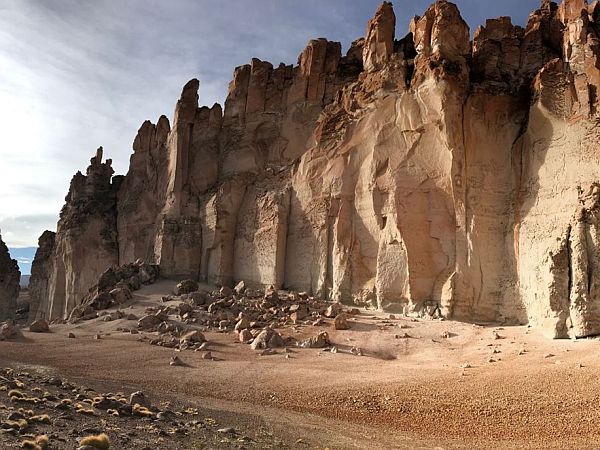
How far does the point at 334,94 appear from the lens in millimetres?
29828

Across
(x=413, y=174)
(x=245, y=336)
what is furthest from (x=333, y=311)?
(x=413, y=174)

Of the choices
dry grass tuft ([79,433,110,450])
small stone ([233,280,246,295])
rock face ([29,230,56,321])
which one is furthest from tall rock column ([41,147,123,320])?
dry grass tuft ([79,433,110,450])

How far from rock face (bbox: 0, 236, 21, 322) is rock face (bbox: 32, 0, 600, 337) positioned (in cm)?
1921

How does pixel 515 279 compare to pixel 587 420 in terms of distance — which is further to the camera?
pixel 515 279

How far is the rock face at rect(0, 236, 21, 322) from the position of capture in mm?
46031

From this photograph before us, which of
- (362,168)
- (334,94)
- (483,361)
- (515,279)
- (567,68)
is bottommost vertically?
(483,361)

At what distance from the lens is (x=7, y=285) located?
46.6m

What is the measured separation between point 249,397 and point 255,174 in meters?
19.5

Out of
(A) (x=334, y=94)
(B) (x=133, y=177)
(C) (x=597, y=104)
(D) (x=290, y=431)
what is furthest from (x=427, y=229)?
(B) (x=133, y=177)

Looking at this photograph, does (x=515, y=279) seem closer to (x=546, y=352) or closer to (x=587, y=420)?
(x=546, y=352)

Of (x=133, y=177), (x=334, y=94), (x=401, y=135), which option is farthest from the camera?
(x=133, y=177)

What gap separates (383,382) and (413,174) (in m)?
11.4

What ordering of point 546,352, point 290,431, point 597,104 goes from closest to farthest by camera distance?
point 290,431
point 546,352
point 597,104

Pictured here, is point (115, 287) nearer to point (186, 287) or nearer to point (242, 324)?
point (186, 287)
